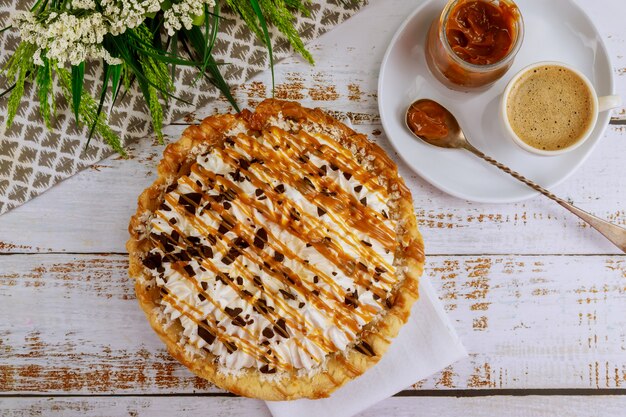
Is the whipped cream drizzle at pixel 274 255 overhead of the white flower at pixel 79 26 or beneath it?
beneath

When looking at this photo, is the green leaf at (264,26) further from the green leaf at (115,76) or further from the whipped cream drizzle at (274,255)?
the green leaf at (115,76)

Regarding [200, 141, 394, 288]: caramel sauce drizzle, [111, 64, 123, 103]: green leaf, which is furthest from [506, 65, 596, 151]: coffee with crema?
[111, 64, 123, 103]: green leaf

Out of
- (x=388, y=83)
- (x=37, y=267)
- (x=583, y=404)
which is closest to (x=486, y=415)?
(x=583, y=404)

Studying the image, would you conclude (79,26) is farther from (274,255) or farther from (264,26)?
(274,255)

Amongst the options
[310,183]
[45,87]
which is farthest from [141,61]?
[310,183]

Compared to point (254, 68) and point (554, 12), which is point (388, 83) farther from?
point (554, 12)

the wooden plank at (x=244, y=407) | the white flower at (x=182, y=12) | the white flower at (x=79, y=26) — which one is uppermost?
the white flower at (x=182, y=12)

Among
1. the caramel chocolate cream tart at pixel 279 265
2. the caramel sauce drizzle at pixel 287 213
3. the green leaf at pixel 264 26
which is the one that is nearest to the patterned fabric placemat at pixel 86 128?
the green leaf at pixel 264 26
